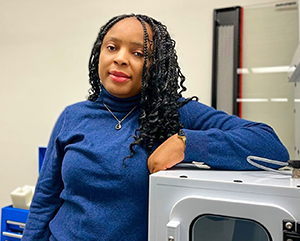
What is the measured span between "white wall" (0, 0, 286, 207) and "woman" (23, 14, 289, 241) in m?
1.19

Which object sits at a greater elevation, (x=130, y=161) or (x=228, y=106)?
(x=228, y=106)

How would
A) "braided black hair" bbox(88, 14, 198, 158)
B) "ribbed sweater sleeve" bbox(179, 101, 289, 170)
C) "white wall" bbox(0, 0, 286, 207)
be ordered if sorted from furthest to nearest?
"white wall" bbox(0, 0, 286, 207)
"braided black hair" bbox(88, 14, 198, 158)
"ribbed sweater sleeve" bbox(179, 101, 289, 170)

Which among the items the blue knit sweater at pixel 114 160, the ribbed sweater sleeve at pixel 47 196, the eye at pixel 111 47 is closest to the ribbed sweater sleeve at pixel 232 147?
the blue knit sweater at pixel 114 160

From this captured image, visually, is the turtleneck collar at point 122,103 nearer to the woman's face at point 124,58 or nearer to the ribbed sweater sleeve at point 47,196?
the woman's face at point 124,58

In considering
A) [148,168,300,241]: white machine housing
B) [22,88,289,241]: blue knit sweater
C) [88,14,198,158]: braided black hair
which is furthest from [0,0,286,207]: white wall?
[148,168,300,241]: white machine housing

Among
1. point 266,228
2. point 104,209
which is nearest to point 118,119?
point 104,209

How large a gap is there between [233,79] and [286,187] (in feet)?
4.38

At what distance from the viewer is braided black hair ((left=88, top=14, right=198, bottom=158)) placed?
911 millimetres

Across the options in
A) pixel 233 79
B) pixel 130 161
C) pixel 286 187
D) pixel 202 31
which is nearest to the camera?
pixel 286 187

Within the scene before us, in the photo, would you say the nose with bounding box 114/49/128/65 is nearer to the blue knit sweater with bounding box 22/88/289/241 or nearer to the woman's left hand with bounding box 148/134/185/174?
the blue knit sweater with bounding box 22/88/289/241

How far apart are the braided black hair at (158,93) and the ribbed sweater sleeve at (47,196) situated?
0.31 metres

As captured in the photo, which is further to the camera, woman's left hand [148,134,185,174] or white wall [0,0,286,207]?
white wall [0,0,286,207]

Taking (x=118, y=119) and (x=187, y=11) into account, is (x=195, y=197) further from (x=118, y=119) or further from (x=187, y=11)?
(x=187, y=11)

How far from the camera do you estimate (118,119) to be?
3.27 feet
